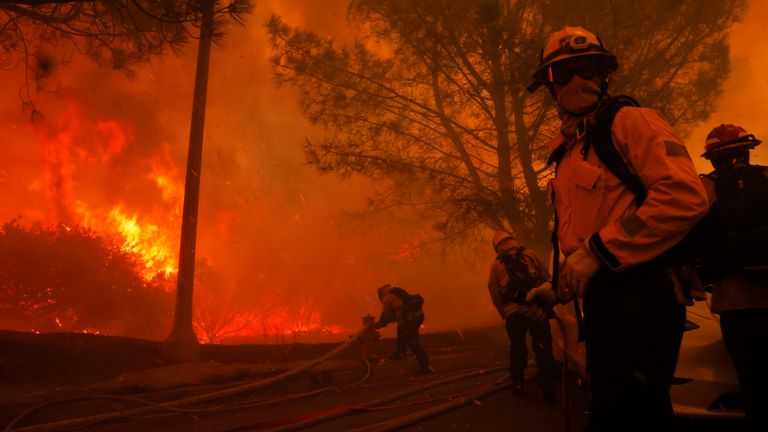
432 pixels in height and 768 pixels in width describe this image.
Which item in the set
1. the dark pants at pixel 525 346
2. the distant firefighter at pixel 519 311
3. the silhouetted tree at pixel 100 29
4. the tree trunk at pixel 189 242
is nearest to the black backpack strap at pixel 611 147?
the distant firefighter at pixel 519 311

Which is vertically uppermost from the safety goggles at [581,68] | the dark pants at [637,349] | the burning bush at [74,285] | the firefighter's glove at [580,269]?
the burning bush at [74,285]

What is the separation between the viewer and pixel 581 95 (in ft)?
6.05

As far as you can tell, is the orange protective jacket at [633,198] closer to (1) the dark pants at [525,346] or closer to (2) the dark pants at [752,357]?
(2) the dark pants at [752,357]

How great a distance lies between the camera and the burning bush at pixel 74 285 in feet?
84.1

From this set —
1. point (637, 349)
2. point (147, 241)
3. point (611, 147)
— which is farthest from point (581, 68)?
point (147, 241)

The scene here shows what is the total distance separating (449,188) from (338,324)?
35.1 meters

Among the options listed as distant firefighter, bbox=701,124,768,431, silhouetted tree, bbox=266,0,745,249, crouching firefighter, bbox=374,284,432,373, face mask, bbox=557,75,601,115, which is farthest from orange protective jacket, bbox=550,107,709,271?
silhouetted tree, bbox=266,0,745,249

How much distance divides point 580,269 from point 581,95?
26.3 inches

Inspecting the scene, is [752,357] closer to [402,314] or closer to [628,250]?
[628,250]

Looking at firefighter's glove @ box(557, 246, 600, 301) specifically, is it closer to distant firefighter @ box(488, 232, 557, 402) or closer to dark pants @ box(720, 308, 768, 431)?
dark pants @ box(720, 308, 768, 431)

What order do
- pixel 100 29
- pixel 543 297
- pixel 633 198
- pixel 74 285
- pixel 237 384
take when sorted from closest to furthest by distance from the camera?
pixel 633 198, pixel 543 297, pixel 237 384, pixel 100 29, pixel 74 285

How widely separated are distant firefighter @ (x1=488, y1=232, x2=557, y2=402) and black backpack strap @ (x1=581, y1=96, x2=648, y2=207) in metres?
3.27

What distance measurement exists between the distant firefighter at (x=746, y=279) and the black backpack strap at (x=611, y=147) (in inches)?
25.4

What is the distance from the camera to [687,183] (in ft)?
4.84
